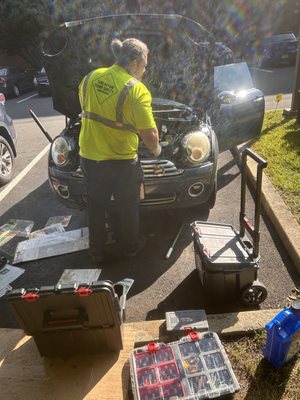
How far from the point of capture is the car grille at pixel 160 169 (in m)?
3.30

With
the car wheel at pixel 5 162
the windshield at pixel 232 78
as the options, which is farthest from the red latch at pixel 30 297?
the windshield at pixel 232 78

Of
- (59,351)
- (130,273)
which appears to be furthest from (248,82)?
(59,351)

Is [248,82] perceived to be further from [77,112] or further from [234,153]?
[77,112]

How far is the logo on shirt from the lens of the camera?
98.2 inches

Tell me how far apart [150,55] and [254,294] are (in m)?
3.15

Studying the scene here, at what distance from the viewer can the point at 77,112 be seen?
4.21 meters

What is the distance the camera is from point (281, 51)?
616 inches

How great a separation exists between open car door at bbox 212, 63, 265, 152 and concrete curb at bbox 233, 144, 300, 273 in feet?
2.83

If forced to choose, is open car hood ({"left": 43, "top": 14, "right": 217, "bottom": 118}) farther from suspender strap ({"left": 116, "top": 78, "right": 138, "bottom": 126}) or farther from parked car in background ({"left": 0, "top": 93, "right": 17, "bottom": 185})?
parked car in background ({"left": 0, "top": 93, "right": 17, "bottom": 185})

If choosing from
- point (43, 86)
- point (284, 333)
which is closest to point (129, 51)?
point (284, 333)

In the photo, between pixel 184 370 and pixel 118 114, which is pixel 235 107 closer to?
pixel 118 114

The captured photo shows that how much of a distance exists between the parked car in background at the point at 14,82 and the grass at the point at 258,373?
16.1m

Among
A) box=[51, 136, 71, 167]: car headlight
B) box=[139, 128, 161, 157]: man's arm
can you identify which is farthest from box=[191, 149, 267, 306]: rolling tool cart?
box=[51, 136, 71, 167]: car headlight

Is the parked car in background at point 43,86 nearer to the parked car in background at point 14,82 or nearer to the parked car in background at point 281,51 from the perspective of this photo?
the parked car in background at point 14,82
